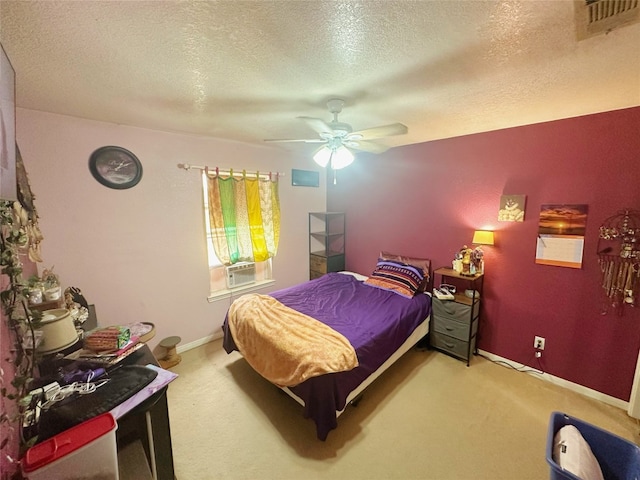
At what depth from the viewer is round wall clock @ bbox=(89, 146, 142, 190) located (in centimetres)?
230

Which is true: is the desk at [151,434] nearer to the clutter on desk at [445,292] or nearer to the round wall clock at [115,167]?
the round wall clock at [115,167]

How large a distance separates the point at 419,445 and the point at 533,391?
131 centimetres

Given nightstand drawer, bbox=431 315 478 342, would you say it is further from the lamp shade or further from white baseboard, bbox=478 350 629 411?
the lamp shade

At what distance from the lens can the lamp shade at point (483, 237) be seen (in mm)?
2592

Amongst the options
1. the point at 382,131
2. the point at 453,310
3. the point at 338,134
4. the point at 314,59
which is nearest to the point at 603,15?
the point at 382,131

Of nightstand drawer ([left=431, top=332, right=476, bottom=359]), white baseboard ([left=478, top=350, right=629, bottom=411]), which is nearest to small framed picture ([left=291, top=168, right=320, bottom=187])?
nightstand drawer ([left=431, top=332, right=476, bottom=359])

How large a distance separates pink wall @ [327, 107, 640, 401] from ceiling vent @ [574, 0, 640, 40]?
4.74ft

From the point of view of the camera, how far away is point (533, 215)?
242 centimetres

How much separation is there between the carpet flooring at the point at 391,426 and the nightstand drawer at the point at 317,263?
69.5 inches

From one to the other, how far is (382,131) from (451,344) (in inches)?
88.9

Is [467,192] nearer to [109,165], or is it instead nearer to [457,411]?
[457,411]

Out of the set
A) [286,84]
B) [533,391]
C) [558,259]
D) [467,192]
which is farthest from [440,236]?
[286,84]

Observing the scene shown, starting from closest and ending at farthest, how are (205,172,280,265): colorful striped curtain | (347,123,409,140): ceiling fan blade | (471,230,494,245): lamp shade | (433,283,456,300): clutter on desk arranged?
1. (347,123,409,140): ceiling fan blade
2. (471,230,494,245): lamp shade
3. (433,283,456,300): clutter on desk
4. (205,172,280,265): colorful striped curtain

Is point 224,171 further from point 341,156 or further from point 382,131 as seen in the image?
point 382,131
